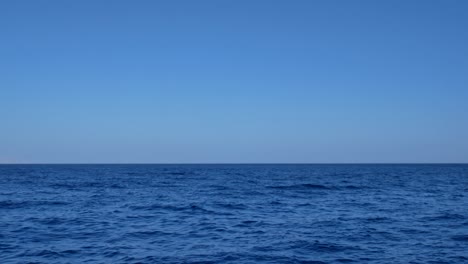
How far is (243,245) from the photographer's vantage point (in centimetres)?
1930

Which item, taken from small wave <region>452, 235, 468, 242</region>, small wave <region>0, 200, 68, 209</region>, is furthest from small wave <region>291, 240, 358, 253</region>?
small wave <region>0, 200, 68, 209</region>

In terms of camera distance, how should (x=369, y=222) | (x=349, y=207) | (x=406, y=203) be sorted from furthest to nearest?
(x=406, y=203)
(x=349, y=207)
(x=369, y=222)

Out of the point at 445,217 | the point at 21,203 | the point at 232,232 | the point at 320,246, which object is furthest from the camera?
the point at 21,203

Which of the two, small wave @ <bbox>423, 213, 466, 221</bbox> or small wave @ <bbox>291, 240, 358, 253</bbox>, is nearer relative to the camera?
small wave @ <bbox>291, 240, 358, 253</bbox>

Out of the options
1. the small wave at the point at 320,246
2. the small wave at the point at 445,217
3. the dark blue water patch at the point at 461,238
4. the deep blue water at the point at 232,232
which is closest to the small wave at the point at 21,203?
the deep blue water at the point at 232,232

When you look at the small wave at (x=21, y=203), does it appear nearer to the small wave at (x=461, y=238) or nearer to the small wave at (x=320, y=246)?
the small wave at (x=320, y=246)

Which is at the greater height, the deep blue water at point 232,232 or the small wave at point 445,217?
the small wave at point 445,217

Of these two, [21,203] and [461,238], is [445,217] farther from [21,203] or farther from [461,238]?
[21,203]

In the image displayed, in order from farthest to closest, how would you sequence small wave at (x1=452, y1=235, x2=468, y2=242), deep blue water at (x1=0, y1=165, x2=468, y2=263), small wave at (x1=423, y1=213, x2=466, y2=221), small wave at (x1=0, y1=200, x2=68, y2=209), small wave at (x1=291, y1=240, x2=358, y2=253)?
small wave at (x1=0, y1=200, x2=68, y2=209), small wave at (x1=423, y1=213, x2=466, y2=221), small wave at (x1=452, y1=235, x2=468, y2=242), small wave at (x1=291, y1=240, x2=358, y2=253), deep blue water at (x1=0, y1=165, x2=468, y2=263)

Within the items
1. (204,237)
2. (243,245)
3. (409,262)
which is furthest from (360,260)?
(204,237)

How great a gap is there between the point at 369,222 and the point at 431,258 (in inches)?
330

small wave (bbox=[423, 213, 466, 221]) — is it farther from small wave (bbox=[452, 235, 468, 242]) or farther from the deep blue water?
small wave (bbox=[452, 235, 468, 242])

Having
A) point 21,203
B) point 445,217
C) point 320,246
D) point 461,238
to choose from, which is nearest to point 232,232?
point 320,246

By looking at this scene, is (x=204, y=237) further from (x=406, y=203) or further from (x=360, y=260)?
(x=406, y=203)
